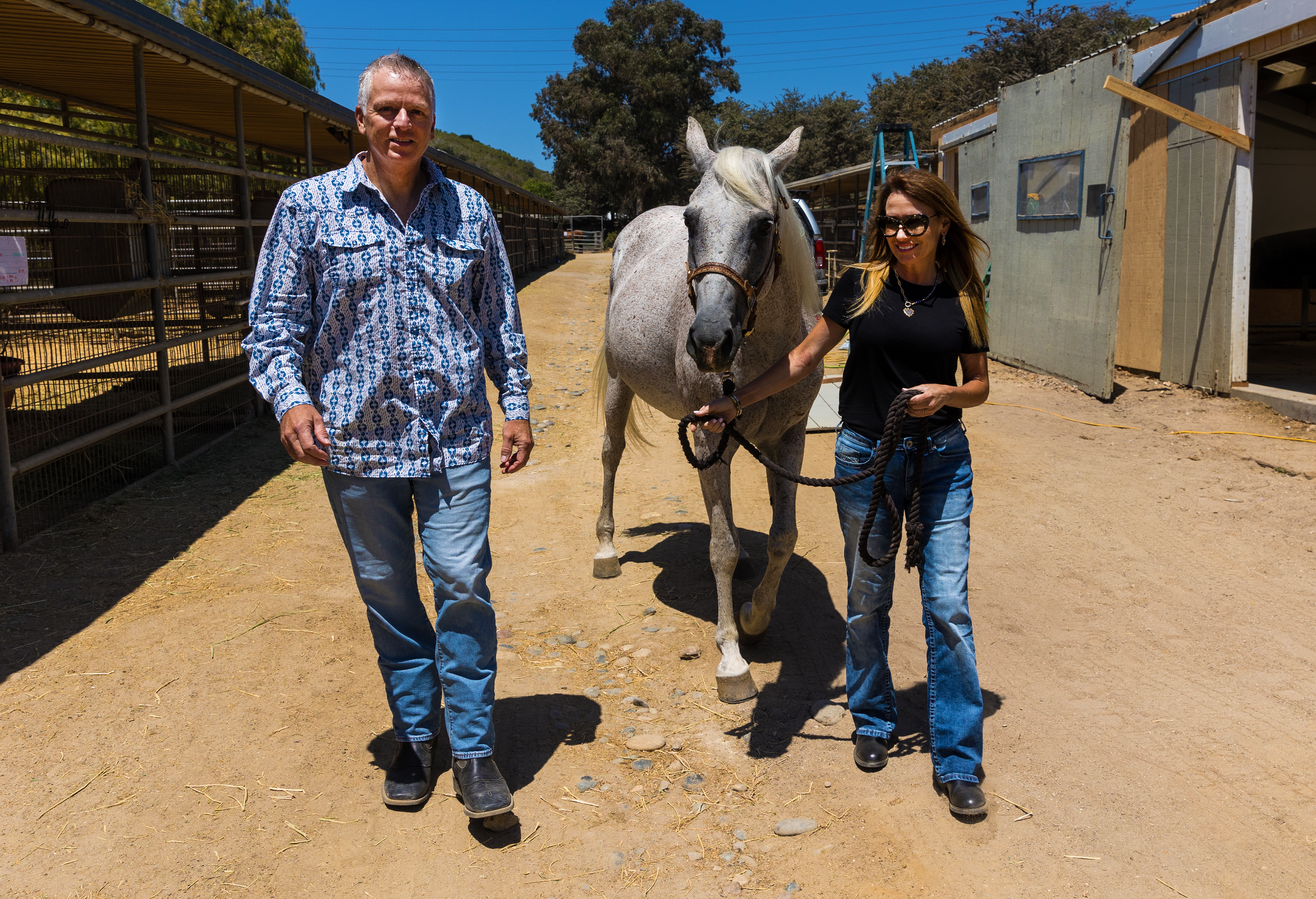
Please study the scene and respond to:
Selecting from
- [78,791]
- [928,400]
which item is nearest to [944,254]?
[928,400]

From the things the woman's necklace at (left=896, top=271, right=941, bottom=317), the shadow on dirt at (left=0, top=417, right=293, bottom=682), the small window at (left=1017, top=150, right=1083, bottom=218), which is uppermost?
the small window at (left=1017, top=150, right=1083, bottom=218)

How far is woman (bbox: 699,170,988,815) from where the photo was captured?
8.14 feet

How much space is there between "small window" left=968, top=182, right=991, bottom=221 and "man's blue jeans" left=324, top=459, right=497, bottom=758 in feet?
33.3

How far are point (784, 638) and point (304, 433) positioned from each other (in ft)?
7.38

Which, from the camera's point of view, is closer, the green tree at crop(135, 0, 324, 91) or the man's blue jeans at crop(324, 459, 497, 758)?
the man's blue jeans at crop(324, 459, 497, 758)

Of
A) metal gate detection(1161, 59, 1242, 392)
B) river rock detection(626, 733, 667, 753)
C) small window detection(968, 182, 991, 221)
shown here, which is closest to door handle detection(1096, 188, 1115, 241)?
metal gate detection(1161, 59, 1242, 392)

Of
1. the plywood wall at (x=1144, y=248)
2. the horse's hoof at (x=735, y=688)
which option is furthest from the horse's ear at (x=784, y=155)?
the plywood wall at (x=1144, y=248)

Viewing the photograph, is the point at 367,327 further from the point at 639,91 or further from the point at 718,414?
the point at 639,91

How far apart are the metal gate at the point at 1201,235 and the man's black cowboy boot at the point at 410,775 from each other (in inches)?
300

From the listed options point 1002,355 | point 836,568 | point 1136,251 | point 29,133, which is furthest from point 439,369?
point 1002,355

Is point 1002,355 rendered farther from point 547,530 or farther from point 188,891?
point 188,891

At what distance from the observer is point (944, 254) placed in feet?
8.52

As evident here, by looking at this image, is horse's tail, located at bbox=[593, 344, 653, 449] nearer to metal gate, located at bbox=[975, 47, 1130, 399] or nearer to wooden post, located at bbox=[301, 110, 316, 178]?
wooden post, located at bbox=[301, 110, 316, 178]

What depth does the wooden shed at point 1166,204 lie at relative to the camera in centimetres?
721
